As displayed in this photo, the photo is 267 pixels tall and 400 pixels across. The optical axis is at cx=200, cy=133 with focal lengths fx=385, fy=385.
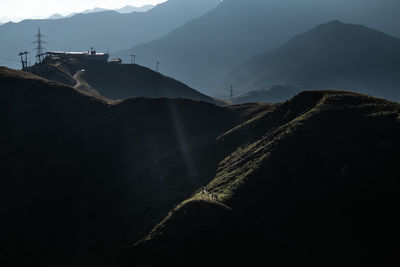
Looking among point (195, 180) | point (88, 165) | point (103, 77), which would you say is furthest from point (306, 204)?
point (103, 77)

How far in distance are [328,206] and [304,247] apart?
7.01 m

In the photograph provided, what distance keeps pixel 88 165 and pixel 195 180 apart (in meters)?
26.9

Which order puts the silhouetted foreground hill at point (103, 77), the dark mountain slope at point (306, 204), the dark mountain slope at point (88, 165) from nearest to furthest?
the dark mountain slope at point (306, 204) < the dark mountain slope at point (88, 165) < the silhouetted foreground hill at point (103, 77)

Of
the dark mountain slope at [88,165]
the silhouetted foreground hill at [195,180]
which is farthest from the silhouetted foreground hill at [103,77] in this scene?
the silhouetted foreground hill at [195,180]

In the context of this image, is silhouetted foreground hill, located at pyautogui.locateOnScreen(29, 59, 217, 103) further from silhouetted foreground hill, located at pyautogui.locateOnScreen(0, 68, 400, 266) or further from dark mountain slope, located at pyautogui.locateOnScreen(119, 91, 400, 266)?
dark mountain slope, located at pyautogui.locateOnScreen(119, 91, 400, 266)

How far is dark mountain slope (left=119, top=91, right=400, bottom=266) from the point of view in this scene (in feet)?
156

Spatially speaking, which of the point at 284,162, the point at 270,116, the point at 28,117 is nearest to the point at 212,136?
the point at 270,116

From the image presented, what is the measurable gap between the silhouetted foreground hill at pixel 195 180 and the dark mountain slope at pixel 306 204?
150mm

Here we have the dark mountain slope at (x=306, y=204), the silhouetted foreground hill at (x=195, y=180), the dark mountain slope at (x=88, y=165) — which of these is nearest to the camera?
the dark mountain slope at (x=306, y=204)

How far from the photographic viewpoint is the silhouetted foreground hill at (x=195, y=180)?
48906 millimetres

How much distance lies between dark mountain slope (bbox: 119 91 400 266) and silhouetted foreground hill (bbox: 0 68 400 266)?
0.15 metres

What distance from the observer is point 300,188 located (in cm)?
5525

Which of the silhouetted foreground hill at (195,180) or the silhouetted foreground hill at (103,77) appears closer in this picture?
the silhouetted foreground hill at (195,180)

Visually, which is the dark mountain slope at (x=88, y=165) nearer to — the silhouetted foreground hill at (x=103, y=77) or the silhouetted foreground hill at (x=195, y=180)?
the silhouetted foreground hill at (x=195, y=180)
